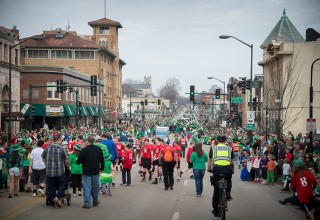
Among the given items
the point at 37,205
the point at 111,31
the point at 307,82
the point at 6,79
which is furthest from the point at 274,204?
the point at 111,31

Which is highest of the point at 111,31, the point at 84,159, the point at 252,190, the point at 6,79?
the point at 111,31

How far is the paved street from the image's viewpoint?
11.8m

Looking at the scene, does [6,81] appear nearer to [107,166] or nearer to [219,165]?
[107,166]

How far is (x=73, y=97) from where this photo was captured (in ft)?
222

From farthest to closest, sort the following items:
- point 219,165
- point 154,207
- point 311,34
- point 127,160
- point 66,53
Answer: point 66,53, point 311,34, point 127,160, point 154,207, point 219,165

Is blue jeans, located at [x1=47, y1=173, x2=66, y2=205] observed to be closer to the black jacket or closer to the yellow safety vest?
the black jacket

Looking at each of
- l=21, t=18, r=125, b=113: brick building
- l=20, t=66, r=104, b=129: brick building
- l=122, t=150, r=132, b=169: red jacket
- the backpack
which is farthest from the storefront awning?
l=21, t=18, r=125, b=113: brick building

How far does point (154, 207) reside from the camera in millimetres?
13195

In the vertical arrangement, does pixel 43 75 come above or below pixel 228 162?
above

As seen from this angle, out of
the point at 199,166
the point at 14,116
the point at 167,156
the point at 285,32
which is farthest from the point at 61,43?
the point at 199,166

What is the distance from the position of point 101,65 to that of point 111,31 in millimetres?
12672

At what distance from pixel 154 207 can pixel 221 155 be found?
285cm

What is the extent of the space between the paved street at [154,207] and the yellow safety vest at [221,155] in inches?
57.1

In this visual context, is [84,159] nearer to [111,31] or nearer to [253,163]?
[253,163]
